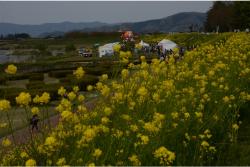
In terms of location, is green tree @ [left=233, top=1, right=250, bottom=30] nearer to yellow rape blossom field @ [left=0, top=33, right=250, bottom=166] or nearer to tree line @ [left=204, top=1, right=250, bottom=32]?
tree line @ [left=204, top=1, right=250, bottom=32]

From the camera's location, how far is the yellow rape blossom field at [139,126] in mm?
5461

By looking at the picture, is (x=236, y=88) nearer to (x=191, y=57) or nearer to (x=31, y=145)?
(x=191, y=57)

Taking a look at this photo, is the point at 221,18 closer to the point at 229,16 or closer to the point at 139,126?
the point at 229,16

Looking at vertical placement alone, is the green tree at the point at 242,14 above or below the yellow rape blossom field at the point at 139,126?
below

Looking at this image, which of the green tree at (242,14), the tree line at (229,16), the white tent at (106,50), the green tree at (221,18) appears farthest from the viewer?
the green tree at (221,18)

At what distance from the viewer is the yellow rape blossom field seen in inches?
215

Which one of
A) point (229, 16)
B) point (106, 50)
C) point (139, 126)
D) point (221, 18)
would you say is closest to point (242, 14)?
point (229, 16)

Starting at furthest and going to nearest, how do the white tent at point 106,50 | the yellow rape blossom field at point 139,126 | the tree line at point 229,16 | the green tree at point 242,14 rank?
the tree line at point 229,16
the green tree at point 242,14
the white tent at point 106,50
the yellow rape blossom field at point 139,126

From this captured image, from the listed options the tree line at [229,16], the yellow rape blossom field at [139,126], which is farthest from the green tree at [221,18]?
the yellow rape blossom field at [139,126]

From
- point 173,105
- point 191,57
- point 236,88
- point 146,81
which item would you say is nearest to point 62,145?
point 173,105

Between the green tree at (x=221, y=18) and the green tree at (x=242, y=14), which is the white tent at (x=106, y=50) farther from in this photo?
the green tree at (x=221, y=18)

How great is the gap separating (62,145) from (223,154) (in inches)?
109

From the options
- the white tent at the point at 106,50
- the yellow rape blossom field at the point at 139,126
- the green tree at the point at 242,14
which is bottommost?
the white tent at the point at 106,50

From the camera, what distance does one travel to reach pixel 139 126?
6551 mm
